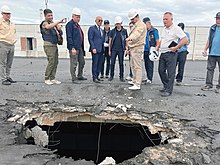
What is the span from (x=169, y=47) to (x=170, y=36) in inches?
9.6

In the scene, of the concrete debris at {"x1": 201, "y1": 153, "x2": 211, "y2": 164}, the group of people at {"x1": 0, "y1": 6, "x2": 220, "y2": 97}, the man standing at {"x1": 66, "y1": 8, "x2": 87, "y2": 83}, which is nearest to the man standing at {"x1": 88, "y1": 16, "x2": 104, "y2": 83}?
the group of people at {"x1": 0, "y1": 6, "x2": 220, "y2": 97}

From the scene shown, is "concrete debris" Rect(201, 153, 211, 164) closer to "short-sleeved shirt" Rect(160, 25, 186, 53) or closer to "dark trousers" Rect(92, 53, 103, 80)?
"short-sleeved shirt" Rect(160, 25, 186, 53)

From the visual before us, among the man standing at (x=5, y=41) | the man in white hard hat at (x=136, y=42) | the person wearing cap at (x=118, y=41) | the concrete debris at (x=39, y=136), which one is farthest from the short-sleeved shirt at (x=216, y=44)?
the man standing at (x=5, y=41)

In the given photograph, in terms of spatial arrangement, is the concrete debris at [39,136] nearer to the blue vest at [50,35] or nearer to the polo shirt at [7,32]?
the blue vest at [50,35]

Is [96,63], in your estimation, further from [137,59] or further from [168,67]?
[168,67]

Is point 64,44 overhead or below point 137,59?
overhead

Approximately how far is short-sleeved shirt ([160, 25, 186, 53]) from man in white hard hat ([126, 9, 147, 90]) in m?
0.53

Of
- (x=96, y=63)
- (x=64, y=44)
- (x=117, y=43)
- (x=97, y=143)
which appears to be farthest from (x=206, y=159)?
(x=64, y=44)

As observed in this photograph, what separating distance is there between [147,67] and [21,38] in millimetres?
16147

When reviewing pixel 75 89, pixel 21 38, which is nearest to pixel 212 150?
pixel 75 89

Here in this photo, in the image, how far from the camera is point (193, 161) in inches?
124

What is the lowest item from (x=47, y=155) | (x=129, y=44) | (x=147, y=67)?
(x=47, y=155)

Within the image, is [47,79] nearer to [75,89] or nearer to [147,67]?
[75,89]

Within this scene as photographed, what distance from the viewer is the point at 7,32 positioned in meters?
6.17
